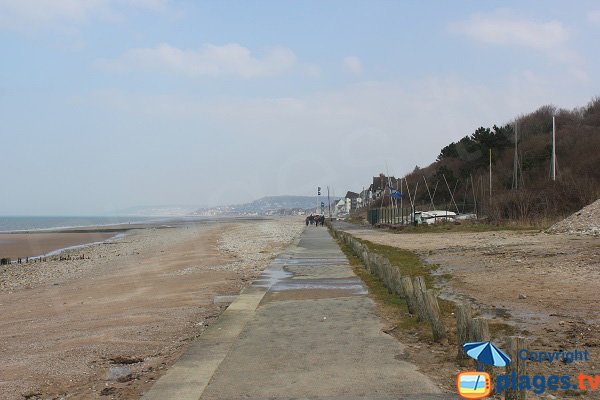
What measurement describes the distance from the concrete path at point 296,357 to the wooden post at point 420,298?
0.69 meters

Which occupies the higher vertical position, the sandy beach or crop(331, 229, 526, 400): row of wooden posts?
crop(331, 229, 526, 400): row of wooden posts

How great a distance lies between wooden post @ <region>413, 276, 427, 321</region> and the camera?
8613 millimetres

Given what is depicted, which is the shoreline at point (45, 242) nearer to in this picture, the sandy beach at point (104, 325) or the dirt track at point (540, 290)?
the sandy beach at point (104, 325)

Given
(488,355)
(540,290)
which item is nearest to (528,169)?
(540,290)

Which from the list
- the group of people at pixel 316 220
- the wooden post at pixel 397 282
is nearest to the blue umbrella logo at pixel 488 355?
the wooden post at pixel 397 282

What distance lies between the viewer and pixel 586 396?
Result: 5426mm

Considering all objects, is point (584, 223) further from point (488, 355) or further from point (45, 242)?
point (45, 242)

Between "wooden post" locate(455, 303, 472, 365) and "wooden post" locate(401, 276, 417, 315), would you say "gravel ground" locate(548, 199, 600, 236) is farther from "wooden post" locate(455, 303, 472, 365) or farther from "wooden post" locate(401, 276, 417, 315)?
"wooden post" locate(455, 303, 472, 365)

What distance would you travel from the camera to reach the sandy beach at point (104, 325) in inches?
287

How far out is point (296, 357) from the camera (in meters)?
7.11

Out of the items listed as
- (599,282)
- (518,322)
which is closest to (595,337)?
(518,322)

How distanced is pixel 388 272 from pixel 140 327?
5.49 m

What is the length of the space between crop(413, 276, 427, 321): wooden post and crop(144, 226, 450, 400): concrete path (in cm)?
69

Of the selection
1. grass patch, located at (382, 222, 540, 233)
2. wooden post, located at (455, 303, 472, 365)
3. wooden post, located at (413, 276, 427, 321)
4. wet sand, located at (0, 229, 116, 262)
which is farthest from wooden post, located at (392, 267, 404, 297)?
wet sand, located at (0, 229, 116, 262)
